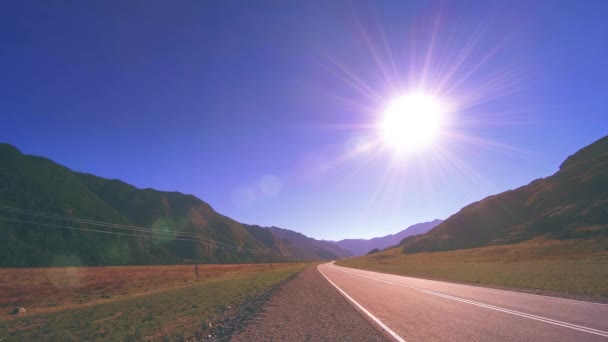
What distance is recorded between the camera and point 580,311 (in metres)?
11.9

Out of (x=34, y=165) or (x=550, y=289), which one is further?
(x=34, y=165)

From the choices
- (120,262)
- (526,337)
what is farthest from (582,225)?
(120,262)

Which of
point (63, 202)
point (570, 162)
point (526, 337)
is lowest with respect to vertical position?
point (526, 337)

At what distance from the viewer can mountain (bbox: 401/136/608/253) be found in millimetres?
102688

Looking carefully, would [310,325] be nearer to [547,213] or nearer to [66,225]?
[66,225]

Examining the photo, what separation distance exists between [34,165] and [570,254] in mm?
202518

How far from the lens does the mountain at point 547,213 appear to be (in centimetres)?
10269

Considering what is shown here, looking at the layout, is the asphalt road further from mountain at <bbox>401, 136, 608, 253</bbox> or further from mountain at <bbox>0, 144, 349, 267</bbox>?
mountain at <bbox>401, 136, 608, 253</bbox>

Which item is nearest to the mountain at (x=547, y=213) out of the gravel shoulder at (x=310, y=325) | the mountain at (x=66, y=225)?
the gravel shoulder at (x=310, y=325)

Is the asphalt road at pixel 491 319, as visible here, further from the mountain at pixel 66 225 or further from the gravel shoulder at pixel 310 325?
the mountain at pixel 66 225

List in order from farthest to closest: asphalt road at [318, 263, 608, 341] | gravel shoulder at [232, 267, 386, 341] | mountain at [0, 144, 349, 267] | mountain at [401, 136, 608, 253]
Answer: mountain at [401, 136, 608, 253]
mountain at [0, 144, 349, 267]
gravel shoulder at [232, 267, 386, 341]
asphalt road at [318, 263, 608, 341]

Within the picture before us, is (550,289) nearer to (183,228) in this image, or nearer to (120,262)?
(120,262)

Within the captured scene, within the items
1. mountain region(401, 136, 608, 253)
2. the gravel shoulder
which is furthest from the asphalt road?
mountain region(401, 136, 608, 253)

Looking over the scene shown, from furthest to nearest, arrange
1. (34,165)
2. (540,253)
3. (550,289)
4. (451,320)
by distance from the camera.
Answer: (34,165) → (540,253) → (550,289) → (451,320)
